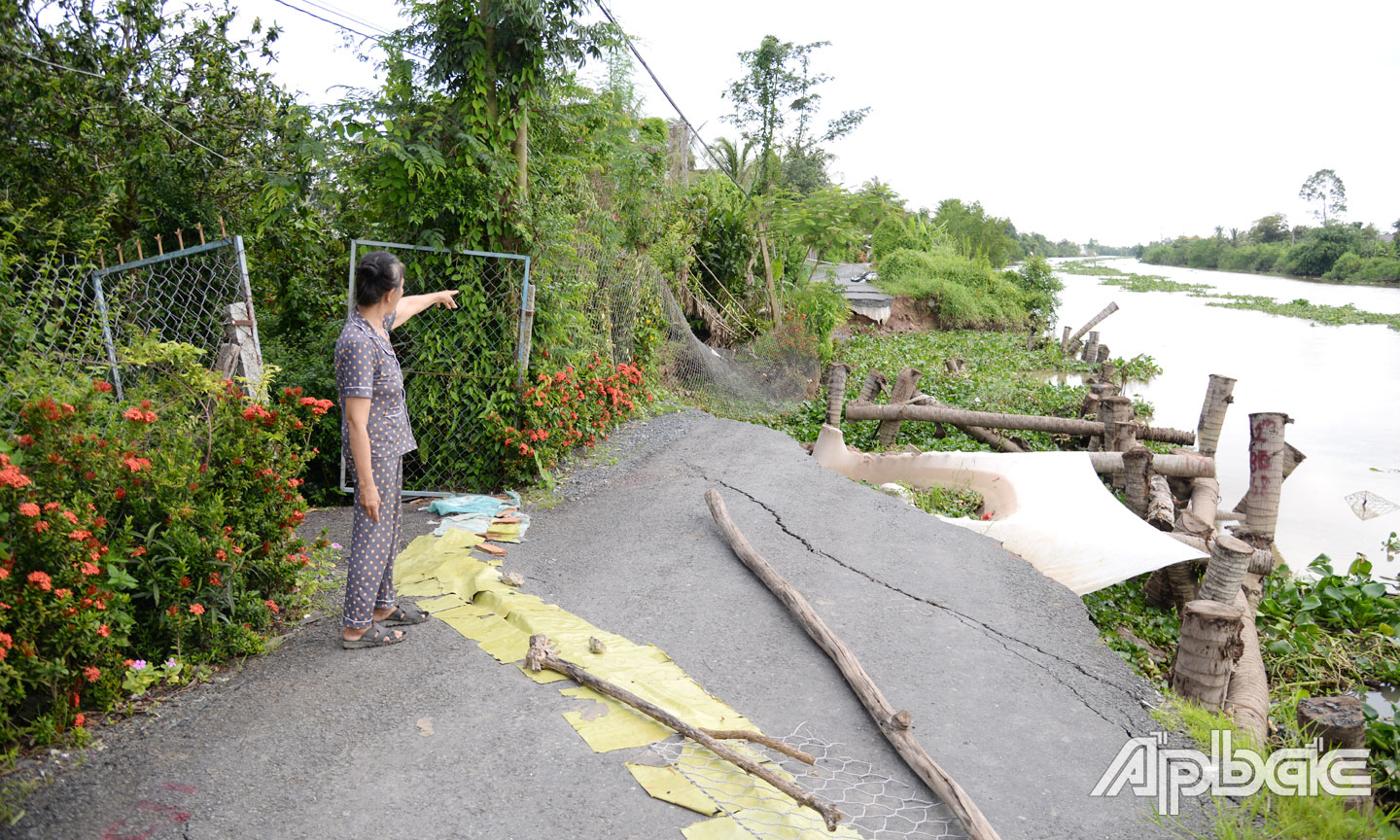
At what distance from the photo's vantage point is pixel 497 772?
2.84m

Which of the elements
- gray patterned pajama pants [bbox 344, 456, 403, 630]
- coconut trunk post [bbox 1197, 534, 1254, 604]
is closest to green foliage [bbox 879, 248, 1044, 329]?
coconut trunk post [bbox 1197, 534, 1254, 604]

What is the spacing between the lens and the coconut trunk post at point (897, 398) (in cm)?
1008

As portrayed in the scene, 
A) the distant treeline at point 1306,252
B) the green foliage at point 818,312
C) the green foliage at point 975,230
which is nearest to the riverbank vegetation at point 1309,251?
the distant treeline at point 1306,252

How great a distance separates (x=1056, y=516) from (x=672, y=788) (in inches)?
172

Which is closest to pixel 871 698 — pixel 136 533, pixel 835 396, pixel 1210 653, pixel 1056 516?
pixel 1210 653

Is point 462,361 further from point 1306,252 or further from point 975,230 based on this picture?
point 1306,252

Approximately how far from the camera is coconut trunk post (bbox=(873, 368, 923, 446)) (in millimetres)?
10078

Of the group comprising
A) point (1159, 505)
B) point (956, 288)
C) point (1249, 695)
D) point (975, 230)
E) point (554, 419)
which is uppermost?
point (975, 230)

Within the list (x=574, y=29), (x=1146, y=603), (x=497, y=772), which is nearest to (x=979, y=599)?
(x=1146, y=603)

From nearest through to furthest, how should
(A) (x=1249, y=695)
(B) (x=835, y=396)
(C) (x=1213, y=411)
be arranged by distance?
(A) (x=1249, y=695) → (B) (x=835, y=396) → (C) (x=1213, y=411)

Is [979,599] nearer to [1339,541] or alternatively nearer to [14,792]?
[14,792]

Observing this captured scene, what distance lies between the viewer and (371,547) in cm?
360

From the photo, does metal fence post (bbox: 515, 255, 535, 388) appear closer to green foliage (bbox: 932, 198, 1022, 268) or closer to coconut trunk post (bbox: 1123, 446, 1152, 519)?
coconut trunk post (bbox: 1123, 446, 1152, 519)

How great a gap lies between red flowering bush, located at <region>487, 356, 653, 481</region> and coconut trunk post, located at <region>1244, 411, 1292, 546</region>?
6.19 metres
